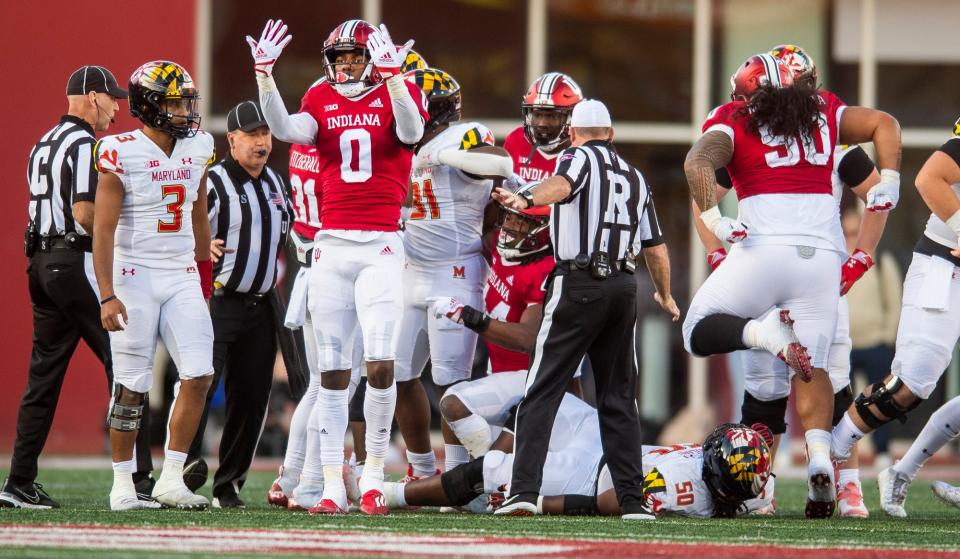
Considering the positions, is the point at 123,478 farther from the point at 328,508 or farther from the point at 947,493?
the point at 947,493

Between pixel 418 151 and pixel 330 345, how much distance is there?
132 cm

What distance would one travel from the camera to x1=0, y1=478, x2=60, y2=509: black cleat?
6961 mm

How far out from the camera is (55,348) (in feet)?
23.6

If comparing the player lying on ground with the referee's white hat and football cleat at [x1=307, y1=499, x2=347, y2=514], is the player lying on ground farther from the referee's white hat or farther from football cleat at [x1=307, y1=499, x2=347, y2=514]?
the referee's white hat

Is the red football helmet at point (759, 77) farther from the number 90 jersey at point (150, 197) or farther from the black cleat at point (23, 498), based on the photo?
the black cleat at point (23, 498)

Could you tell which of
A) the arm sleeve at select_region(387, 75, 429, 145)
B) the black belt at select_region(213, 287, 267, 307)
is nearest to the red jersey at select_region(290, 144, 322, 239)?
the black belt at select_region(213, 287, 267, 307)

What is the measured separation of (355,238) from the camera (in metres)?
6.69

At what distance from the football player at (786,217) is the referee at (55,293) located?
2.81 m

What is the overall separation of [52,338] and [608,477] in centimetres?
274

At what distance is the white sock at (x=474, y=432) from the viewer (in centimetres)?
712

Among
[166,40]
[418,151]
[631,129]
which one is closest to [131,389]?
[418,151]

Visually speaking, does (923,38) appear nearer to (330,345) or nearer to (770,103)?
(770,103)

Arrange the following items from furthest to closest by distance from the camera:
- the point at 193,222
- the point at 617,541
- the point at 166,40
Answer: the point at 166,40
the point at 193,222
the point at 617,541

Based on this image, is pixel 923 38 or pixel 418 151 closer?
pixel 418 151
